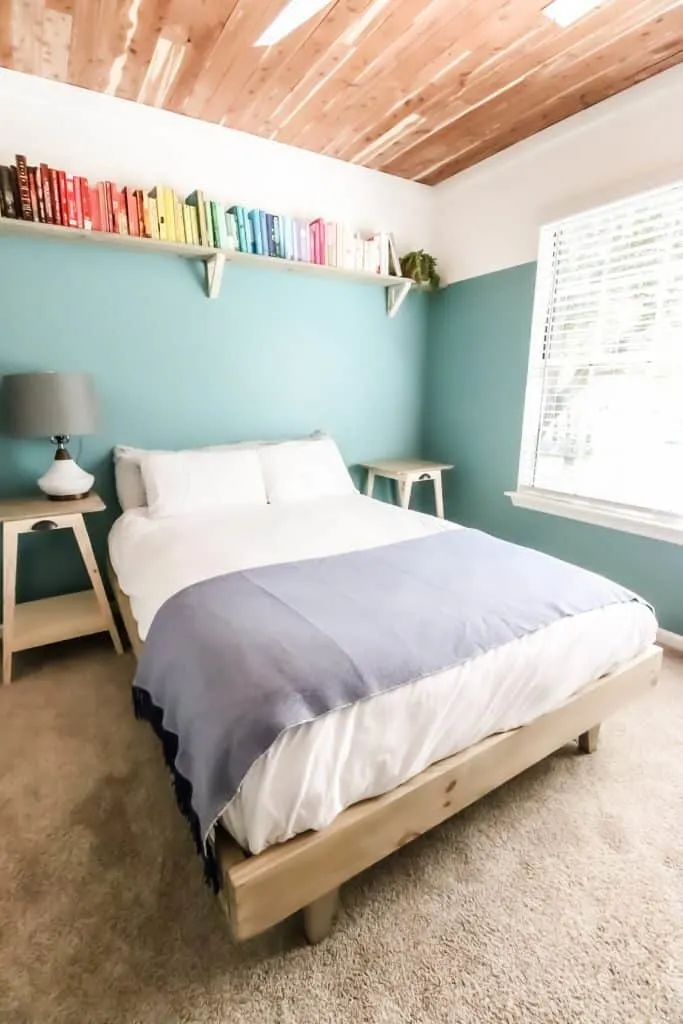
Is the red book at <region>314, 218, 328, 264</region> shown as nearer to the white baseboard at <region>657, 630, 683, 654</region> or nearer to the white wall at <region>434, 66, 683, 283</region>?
the white wall at <region>434, 66, 683, 283</region>

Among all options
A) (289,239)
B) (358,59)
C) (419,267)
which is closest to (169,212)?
(289,239)

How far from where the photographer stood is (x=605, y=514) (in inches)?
99.3

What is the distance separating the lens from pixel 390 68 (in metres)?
2.01

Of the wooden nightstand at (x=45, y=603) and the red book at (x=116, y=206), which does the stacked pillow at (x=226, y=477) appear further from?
the red book at (x=116, y=206)

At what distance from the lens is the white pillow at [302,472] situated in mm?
2539

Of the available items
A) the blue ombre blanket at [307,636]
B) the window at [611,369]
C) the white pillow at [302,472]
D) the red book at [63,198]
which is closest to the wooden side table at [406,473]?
the white pillow at [302,472]

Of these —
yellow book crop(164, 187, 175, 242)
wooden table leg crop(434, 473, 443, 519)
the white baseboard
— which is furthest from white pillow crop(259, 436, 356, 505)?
the white baseboard

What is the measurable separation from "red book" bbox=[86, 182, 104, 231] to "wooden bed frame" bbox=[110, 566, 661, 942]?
231cm

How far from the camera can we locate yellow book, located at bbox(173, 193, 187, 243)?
231cm

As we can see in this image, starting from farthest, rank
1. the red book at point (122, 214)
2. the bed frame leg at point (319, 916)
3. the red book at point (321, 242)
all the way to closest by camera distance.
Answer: the red book at point (321, 242)
the red book at point (122, 214)
the bed frame leg at point (319, 916)

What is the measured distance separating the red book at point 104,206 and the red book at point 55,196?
0.16m

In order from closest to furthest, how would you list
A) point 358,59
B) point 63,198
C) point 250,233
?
1. point 358,59
2. point 63,198
3. point 250,233

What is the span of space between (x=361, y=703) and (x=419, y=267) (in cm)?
280

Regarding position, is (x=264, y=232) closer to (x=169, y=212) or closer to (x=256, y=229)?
(x=256, y=229)
